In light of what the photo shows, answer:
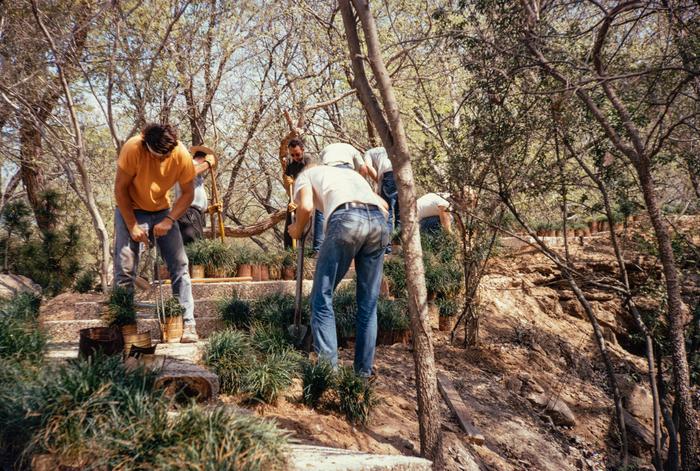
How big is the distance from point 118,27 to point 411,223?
6832mm

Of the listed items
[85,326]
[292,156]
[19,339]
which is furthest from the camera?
[292,156]

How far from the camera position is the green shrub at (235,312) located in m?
5.34

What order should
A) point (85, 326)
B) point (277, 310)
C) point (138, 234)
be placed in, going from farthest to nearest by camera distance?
point (85, 326) → point (277, 310) → point (138, 234)

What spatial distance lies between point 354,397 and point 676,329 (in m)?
3.25

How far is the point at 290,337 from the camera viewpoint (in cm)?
470

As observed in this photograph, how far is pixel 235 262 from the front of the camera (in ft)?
24.9

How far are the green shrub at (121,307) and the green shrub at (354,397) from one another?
6.15 ft

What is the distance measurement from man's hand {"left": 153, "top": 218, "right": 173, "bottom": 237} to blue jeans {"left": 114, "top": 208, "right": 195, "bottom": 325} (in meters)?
0.10

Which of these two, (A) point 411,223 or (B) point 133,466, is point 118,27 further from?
(B) point 133,466

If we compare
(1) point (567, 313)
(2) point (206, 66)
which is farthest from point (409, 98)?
(1) point (567, 313)

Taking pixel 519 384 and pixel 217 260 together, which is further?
pixel 217 260

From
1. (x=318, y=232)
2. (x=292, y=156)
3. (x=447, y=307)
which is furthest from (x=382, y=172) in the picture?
(x=447, y=307)

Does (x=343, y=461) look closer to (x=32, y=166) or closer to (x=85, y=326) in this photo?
(x=85, y=326)

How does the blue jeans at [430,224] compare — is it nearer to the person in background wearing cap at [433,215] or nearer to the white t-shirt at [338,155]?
the person in background wearing cap at [433,215]
